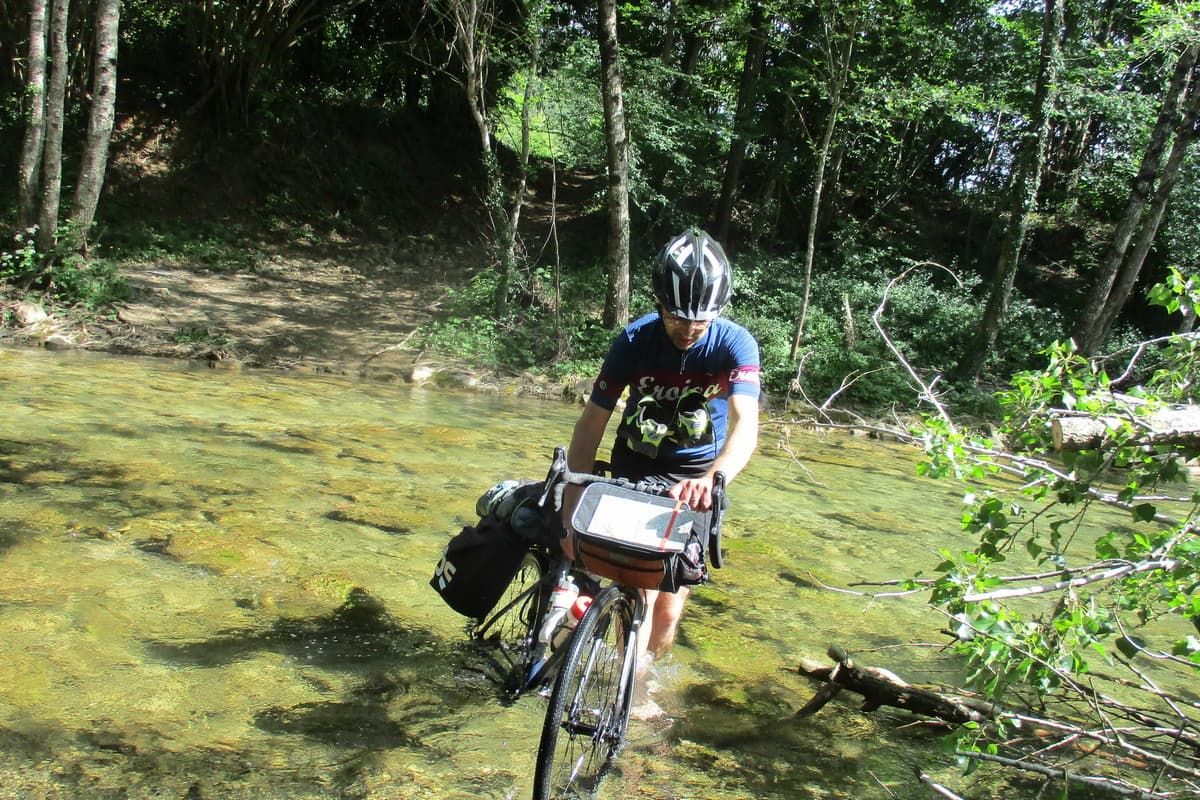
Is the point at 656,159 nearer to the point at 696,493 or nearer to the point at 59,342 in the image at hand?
the point at 59,342

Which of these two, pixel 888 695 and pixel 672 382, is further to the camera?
pixel 888 695

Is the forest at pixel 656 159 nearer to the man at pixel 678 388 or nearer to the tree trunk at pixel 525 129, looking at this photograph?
the tree trunk at pixel 525 129

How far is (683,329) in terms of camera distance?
3.44m

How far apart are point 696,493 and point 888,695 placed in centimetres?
157

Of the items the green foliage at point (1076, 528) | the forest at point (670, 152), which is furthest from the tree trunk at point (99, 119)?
the green foliage at point (1076, 528)

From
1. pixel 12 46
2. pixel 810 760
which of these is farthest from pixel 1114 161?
pixel 12 46

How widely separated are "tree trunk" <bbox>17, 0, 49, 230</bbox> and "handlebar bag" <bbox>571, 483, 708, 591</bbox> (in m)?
13.9

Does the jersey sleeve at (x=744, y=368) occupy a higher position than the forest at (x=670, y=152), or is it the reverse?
the forest at (x=670, y=152)

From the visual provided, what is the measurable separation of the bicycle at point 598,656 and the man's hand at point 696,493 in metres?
0.03

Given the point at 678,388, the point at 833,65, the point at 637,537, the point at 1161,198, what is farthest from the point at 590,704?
the point at 833,65

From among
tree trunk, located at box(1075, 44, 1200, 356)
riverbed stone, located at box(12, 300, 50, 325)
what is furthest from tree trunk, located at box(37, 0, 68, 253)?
tree trunk, located at box(1075, 44, 1200, 356)

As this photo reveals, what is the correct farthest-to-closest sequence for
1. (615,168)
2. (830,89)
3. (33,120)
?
(830,89)
(615,168)
(33,120)

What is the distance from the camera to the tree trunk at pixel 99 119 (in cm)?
1307

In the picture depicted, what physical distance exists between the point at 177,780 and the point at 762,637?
9.70 feet
